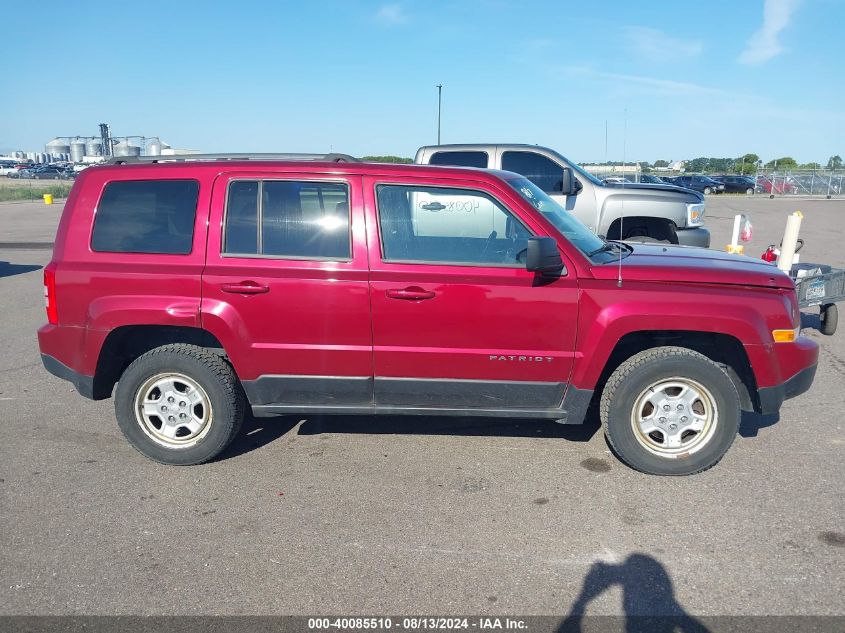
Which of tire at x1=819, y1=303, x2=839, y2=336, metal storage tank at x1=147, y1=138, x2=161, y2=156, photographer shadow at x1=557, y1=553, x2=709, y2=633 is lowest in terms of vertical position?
photographer shadow at x1=557, y1=553, x2=709, y2=633

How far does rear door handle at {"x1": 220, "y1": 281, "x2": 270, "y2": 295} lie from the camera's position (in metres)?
4.16

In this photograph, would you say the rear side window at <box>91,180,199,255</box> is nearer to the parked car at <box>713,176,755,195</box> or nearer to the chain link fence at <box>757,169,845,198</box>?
the chain link fence at <box>757,169,845,198</box>

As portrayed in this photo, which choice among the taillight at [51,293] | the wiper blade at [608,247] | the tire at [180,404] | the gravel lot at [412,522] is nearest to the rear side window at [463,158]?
the wiper blade at [608,247]

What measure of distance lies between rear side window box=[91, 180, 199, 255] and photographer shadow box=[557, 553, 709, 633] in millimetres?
3062

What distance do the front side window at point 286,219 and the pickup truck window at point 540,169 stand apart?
18.0ft

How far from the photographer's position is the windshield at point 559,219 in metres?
→ 4.40

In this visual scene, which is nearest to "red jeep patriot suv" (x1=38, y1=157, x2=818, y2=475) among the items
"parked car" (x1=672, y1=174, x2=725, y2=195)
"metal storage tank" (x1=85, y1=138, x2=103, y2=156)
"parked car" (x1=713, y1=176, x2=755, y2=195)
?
"metal storage tank" (x1=85, y1=138, x2=103, y2=156)

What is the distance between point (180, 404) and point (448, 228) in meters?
2.08

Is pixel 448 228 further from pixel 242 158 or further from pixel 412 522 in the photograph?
pixel 412 522

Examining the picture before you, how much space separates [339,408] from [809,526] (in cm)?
276

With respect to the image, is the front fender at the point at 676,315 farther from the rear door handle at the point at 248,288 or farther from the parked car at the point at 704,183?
the parked car at the point at 704,183

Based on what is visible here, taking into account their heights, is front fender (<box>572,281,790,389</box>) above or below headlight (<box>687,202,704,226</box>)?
below

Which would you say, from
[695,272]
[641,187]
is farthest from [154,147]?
[641,187]

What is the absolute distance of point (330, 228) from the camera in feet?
13.9
